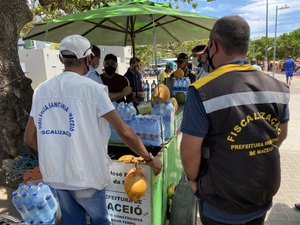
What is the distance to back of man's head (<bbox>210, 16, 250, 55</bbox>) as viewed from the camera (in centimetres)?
153

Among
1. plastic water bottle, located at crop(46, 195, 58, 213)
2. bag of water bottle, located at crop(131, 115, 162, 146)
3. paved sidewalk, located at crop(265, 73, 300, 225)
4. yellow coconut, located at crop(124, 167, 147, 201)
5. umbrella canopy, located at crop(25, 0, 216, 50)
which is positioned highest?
umbrella canopy, located at crop(25, 0, 216, 50)

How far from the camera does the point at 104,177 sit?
6.61 feet

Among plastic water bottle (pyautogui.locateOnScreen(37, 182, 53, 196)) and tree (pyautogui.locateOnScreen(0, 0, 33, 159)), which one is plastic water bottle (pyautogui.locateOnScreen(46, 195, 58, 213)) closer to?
plastic water bottle (pyautogui.locateOnScreen(37, 182, 53, 196))

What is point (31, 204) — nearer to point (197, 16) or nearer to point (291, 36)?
point (197, 16)

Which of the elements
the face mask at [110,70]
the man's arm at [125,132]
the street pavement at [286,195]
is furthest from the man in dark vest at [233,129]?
the face mask at [110,70]

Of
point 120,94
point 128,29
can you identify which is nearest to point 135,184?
point 120,94

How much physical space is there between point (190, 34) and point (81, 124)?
391 centimetres

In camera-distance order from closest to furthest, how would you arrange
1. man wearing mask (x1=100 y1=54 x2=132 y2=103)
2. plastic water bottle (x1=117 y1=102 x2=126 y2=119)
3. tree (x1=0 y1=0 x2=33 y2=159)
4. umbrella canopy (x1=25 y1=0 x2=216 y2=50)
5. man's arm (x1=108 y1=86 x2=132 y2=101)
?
1. plastic water bottle (x1=117 y1=102 x2=126 y2=119)
2. umbrella canopy (x1=25 y1=0 x2=216 y2=50)
3. tree (x1=0 y1=0 x2=33 y2=159)
4. man's arm (x1=108 y1=86 x2=132 y2=101)
5. man wearing mask (x1=100 y1=54 x2=132 y2=103)

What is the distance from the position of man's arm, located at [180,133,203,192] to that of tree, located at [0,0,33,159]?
3.40 meters

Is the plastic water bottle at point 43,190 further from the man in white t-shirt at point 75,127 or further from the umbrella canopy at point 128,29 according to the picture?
the umbrella canopy at point 128,29

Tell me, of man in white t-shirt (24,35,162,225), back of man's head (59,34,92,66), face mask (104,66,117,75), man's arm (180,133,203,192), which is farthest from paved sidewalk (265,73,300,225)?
face mask (104,66,117,75)

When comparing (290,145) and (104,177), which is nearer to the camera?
(104,177)

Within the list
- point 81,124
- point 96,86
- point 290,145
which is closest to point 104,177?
point 81,124

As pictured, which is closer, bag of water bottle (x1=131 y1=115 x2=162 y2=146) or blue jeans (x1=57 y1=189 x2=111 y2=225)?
blue jeans (x1=57 y1=189 x2=111 y2=225)
